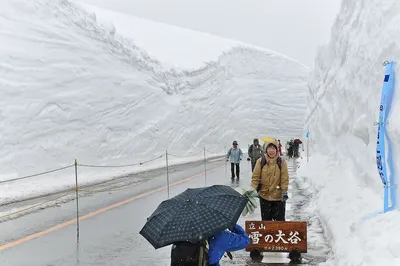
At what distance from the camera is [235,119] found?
39812 millimetres

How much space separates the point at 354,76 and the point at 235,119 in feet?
104

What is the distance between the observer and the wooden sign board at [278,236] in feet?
19.9

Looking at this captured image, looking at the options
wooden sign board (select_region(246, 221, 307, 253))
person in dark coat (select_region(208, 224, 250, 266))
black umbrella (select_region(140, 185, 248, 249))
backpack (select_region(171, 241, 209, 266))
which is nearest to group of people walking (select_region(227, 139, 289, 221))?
wooden sign board (select_region(246, 221, 307, 253))

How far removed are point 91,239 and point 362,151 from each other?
4563 millimetres

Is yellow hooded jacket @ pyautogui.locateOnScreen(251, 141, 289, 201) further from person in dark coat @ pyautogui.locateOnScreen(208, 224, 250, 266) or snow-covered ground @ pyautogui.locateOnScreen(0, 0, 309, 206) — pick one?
snow-covered ground @ pyautogui.locateOnScreen(0, 0, 309, 206)

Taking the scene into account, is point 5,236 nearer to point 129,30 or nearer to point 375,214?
point 375,214

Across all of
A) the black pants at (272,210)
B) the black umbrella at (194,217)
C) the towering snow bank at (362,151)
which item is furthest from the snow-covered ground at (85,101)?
the black umbrella at (194,217)

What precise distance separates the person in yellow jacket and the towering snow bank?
0.89m

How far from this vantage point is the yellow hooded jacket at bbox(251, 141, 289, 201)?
6301mm

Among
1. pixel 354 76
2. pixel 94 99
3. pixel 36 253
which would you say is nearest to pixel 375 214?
pixel 354 76

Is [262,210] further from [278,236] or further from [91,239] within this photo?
[91,239]

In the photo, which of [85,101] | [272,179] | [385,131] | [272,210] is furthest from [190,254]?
[85,101]

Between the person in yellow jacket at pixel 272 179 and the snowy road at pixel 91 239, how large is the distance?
0.78m

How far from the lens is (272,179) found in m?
6.32
